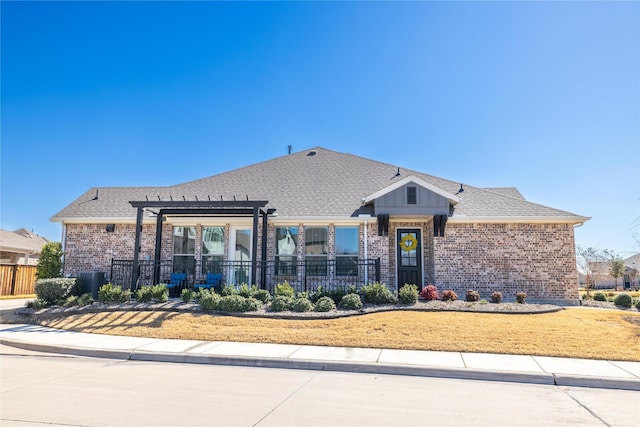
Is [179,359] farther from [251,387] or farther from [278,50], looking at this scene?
[278,50]

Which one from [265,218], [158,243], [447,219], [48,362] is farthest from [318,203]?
[48,362]

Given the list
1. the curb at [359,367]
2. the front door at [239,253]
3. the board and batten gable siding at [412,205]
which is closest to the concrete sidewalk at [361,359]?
the curb at [359,367]

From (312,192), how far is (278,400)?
40.1ft

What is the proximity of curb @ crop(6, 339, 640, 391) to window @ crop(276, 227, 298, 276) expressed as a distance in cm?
753

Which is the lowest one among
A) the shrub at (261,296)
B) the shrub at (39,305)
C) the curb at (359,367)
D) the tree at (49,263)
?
the curb at (359,367)

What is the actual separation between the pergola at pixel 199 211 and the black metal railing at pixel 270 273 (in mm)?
485

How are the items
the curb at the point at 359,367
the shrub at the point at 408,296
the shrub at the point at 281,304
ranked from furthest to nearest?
the shrub at the point at 408,296, the shrub at the point at 281,304, the curb at the point at 359,367

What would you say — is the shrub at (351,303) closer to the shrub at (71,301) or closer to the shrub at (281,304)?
the shrub at (281,304)

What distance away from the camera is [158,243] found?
49.1 feet

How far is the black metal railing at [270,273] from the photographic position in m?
14.8

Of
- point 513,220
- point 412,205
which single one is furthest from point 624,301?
point 412,205

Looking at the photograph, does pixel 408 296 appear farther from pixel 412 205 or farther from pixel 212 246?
pixel 212 246

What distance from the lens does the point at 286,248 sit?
51.4 feet

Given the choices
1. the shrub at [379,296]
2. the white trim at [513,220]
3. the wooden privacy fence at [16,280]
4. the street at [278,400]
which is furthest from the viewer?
the wooden privacy fence at [16,280]
